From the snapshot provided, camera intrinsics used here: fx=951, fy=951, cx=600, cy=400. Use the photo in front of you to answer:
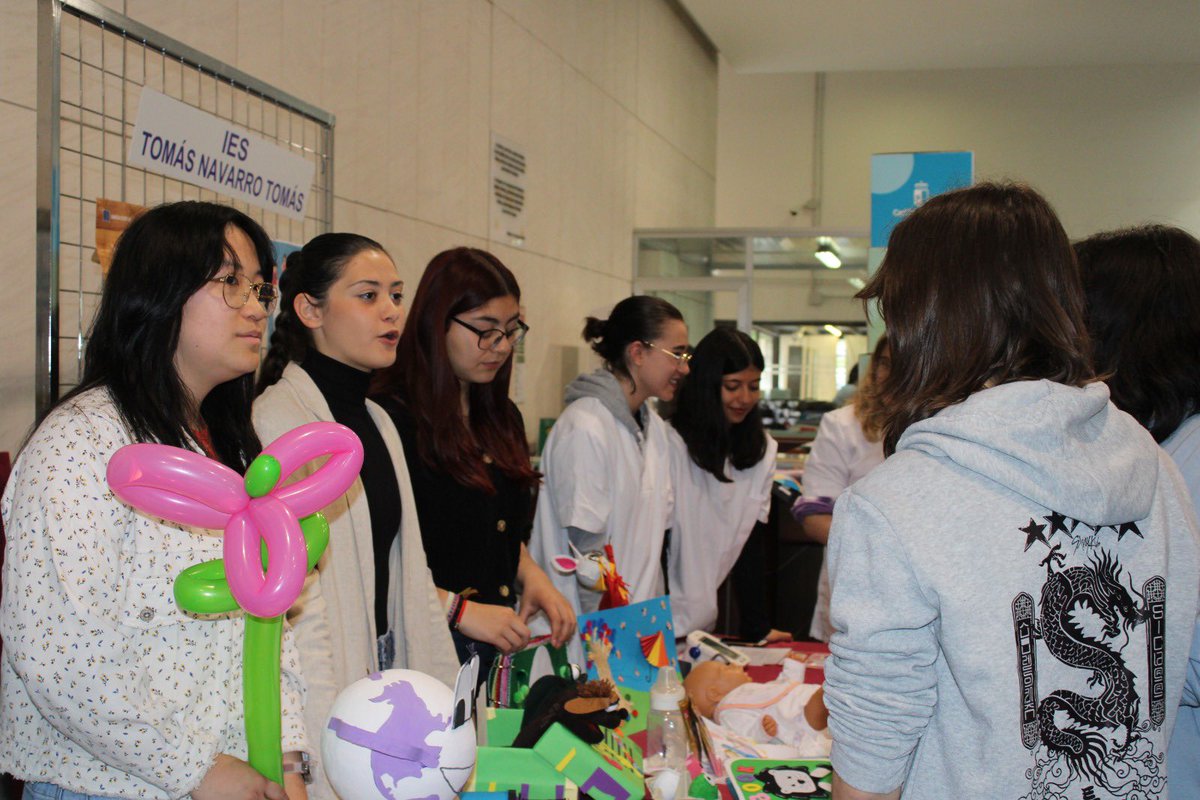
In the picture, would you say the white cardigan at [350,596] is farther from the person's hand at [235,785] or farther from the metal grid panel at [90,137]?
the metal grid panel at [90,137]

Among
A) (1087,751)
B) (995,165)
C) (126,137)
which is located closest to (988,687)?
(1087,751)

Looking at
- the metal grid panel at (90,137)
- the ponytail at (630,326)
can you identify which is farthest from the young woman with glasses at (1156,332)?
the metal grid panel at (90,137)

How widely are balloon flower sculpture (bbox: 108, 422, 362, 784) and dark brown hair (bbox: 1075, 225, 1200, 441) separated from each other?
3.90ft

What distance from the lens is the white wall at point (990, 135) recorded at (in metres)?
9.56

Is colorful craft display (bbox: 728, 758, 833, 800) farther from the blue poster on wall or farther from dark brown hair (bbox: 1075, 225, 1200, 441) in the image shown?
the blue poster on wall

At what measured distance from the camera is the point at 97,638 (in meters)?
1.19

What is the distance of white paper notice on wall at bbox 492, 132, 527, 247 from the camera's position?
15.4ft

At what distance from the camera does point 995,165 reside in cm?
980

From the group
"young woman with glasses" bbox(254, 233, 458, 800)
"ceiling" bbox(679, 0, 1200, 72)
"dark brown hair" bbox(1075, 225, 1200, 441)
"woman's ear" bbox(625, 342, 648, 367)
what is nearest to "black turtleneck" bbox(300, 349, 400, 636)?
"young woman with glasses" bbox(254, 233, 458, 800)

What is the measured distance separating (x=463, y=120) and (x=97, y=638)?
352 centimetres

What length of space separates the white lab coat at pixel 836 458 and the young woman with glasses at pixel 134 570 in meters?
2.25

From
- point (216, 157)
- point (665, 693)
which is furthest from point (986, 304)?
point (216, 157)

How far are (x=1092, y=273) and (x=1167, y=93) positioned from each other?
977 centimetres

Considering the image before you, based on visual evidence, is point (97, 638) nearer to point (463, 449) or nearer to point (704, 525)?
point (463, 449)
